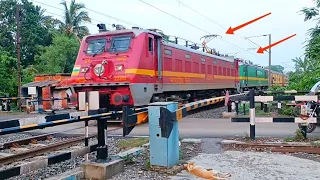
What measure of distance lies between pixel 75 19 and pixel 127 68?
27.8 m

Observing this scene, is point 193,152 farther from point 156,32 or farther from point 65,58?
point 65,58

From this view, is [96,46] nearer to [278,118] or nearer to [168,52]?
[168,52]

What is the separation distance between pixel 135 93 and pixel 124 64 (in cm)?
110

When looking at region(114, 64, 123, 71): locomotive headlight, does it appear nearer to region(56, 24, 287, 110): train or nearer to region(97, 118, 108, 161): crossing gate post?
region(56, 24, 287, 110): train

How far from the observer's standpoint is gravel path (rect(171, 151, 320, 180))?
4801 mm

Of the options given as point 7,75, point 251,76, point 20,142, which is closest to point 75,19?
point 7,75

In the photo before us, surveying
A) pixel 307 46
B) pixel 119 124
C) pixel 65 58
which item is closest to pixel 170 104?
pixel 119 124

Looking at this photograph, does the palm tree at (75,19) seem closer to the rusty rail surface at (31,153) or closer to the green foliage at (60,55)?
the green foliage at (60,55)

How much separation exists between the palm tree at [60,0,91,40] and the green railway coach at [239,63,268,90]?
58.1 feet

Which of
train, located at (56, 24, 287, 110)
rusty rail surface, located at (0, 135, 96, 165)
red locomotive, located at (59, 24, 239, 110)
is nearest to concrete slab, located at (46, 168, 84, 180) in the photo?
rusty rail surface, located at (0, 135, 96, 165)

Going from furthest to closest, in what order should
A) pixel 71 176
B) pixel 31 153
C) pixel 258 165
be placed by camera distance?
pixel 31 153
pixel 258 165
pixel 71 176

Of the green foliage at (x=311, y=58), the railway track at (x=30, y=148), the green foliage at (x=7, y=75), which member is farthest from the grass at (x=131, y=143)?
the green foliage at (x=7, y=75)

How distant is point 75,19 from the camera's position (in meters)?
37.0

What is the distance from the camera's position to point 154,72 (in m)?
12.2
